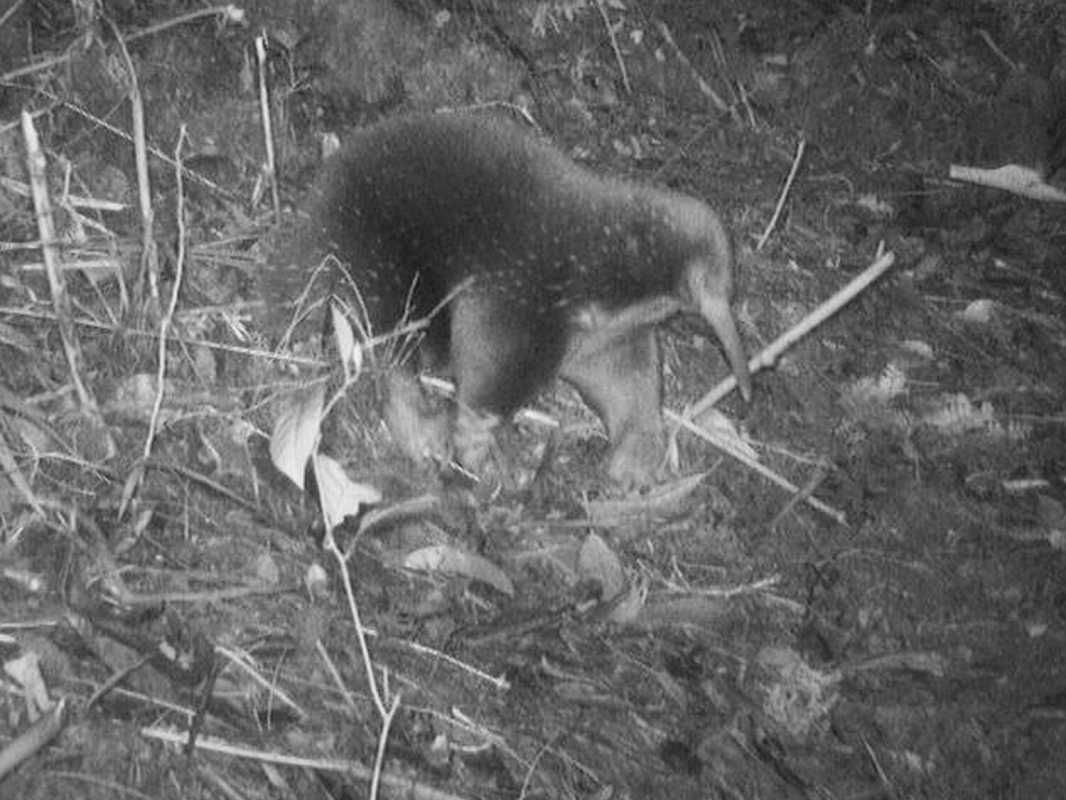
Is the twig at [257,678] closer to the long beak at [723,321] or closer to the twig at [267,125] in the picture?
the twig at [267,125]

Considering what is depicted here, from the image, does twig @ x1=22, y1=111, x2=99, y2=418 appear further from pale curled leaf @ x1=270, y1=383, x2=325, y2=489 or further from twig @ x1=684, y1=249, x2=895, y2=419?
twig @ x1=684, y1=249, x2=895, y2=419

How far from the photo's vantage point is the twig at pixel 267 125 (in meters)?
2.72

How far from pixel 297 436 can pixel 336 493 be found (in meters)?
0.13

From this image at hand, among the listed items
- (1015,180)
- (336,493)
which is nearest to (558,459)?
(336,493)

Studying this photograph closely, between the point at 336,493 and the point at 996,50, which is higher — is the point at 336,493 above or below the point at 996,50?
below

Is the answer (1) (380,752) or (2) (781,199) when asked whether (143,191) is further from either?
(2) (781,199)

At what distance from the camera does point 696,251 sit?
97.1 inches

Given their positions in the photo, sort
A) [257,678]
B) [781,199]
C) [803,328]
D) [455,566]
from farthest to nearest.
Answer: [781,199]
[803,328]
[455,566]
[257,678]

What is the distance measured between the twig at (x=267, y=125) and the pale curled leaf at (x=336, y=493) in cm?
62

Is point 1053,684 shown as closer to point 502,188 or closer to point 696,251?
point 696,251

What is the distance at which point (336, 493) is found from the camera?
7.71 ft

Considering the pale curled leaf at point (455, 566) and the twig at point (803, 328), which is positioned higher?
the twig at point (803, 328)

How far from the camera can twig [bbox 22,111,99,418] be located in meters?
2.44

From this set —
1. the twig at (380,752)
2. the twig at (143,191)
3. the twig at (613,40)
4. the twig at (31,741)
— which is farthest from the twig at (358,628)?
the twig at (613,40)
